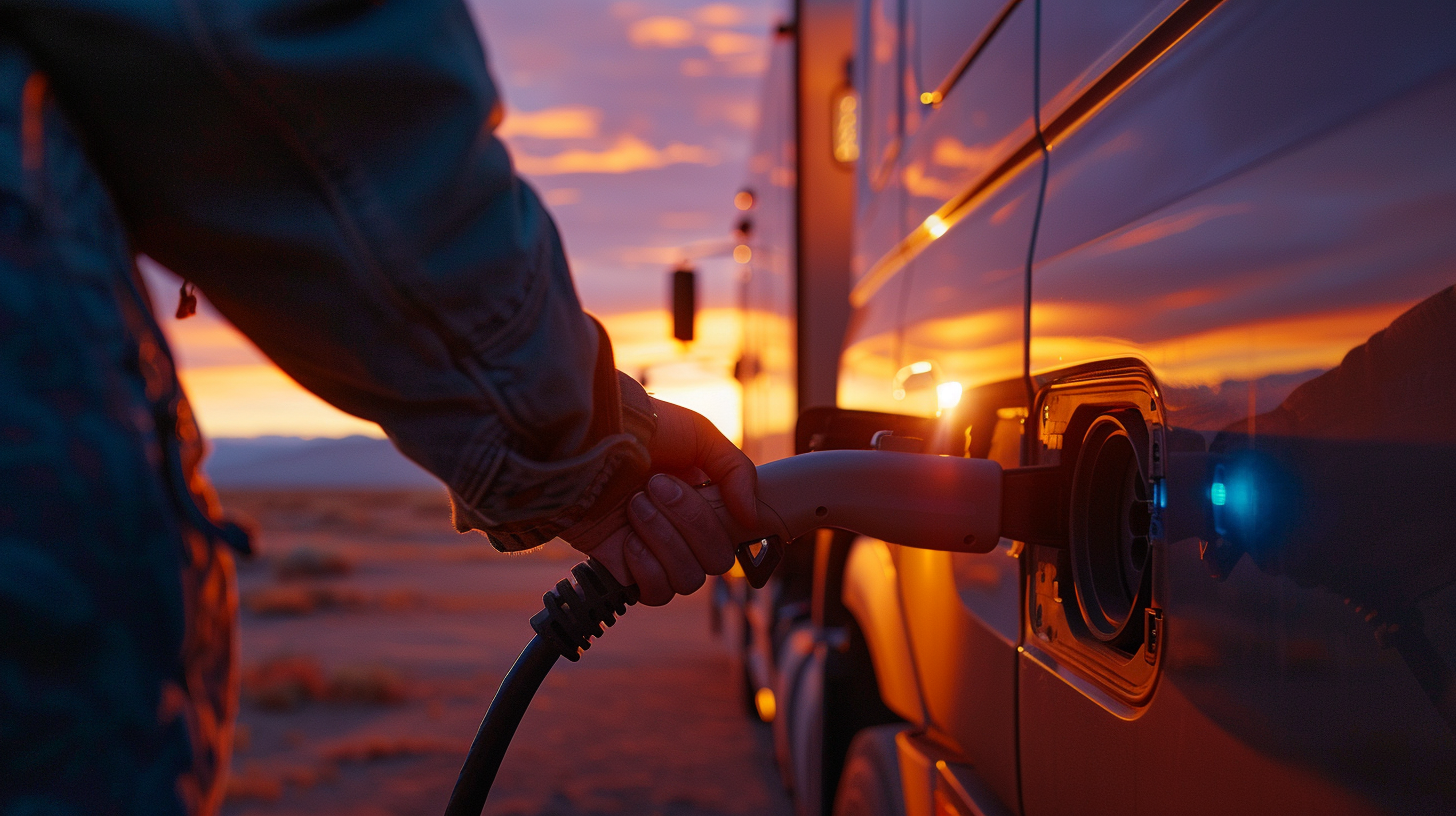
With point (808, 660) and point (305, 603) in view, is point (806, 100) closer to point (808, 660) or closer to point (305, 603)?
point (808, 660)

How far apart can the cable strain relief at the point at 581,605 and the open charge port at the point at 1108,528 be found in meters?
0.60

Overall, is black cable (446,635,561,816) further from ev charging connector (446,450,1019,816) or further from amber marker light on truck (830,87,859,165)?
amber marker light on truck (830,87,859,165)

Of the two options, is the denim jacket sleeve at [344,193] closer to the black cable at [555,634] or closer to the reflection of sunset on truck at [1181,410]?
the black cable at [555,634]

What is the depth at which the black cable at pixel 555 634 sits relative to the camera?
143cm

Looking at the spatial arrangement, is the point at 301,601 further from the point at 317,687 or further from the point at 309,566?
the point at 317,687

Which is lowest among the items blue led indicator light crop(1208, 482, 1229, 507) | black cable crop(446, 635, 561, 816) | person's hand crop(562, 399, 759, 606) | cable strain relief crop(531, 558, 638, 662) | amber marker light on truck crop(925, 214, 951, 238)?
black cable crop(446, 635, 561, 816)

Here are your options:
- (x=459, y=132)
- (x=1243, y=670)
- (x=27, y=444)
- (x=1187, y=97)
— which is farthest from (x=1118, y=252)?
(x=27, y=444)

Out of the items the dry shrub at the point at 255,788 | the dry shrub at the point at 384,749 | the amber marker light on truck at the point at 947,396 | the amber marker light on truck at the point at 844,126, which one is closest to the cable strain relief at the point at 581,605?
the amber marker light on truck at the point at 947,396

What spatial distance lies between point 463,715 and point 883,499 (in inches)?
284

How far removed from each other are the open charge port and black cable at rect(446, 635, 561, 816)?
2.26 ft

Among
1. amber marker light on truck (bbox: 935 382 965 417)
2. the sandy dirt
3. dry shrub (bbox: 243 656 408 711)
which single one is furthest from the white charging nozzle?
dry shrub (bbox: 243 656 408 711)

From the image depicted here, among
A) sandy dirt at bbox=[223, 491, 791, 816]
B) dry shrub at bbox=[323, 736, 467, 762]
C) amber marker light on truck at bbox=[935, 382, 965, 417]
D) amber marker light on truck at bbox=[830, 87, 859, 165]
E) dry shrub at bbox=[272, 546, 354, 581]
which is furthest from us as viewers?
dry shrub at bbox=[272, 546, 354, 581]

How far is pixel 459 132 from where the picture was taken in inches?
35.4

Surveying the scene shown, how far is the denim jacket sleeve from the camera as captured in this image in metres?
0.78
